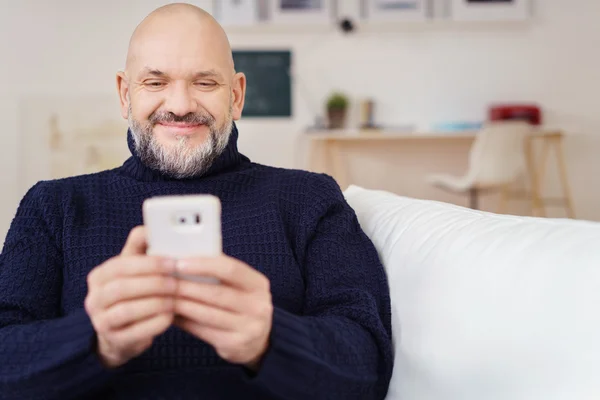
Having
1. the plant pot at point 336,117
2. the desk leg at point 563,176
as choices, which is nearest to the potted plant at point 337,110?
the plant pot at point 336,117

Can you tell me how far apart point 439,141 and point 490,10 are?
3.05ft

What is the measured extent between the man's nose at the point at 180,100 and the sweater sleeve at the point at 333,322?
244 millimetres

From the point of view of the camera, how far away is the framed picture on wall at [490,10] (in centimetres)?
460

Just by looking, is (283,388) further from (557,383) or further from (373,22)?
(373,22)

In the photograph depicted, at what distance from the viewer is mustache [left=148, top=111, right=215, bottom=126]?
3.74 ft

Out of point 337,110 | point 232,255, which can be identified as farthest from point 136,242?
point 337,110

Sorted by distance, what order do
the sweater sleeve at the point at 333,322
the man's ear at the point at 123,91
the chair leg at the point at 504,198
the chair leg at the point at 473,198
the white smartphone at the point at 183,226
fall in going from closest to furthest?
the white smartphone at the point at 183,226 → the sweater sleeve at the point at 333,322 → the man's ear at the point at 123,91 → the chair leg at the point at 504,198 → the chair leg at the point at 473,198

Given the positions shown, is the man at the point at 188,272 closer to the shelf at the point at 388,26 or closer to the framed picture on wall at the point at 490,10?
the shelf at the point at 388,26

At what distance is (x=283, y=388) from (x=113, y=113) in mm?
4047

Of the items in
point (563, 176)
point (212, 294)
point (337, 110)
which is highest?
point (337, 110)

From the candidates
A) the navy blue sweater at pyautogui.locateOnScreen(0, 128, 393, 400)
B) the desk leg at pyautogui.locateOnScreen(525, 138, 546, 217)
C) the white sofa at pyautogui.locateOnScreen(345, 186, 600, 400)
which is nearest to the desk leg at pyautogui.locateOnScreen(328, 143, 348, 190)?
the desk leg at pyautogui.locateOnScreen(525, 138, 546, 217)

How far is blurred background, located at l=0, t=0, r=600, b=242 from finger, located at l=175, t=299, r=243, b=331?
3.79 meters

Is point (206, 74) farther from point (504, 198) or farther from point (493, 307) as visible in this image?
point (504, 198)

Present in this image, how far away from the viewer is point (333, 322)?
0.87 metres
